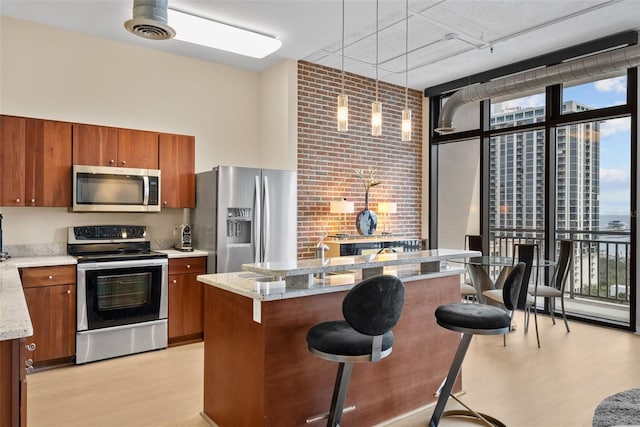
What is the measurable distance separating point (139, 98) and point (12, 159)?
140cm

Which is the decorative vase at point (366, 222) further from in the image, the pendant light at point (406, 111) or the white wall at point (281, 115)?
the pendant light at point (406, 111)

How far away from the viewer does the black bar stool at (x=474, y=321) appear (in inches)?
92.2

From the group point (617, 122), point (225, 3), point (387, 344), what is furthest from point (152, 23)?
Result: point (617, 122)

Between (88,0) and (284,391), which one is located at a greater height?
(88,0)

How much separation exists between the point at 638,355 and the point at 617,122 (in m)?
2.72

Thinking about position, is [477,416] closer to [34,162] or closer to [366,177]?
[366,177]

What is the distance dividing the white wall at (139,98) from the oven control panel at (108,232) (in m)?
0.13

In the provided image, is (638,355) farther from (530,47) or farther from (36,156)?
(36,156)

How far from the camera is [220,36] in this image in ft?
13.5

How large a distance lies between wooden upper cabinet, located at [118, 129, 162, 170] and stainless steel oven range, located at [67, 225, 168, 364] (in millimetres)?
671

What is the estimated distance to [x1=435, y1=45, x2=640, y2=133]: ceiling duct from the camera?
404 cm

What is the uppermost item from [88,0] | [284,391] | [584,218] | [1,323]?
[88,0]

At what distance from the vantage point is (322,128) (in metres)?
5.43

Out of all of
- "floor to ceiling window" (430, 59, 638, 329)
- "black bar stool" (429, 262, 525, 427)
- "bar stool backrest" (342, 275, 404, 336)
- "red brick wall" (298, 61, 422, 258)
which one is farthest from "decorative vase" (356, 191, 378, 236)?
"bar stool backrest" (342, 275, 404, 336)
